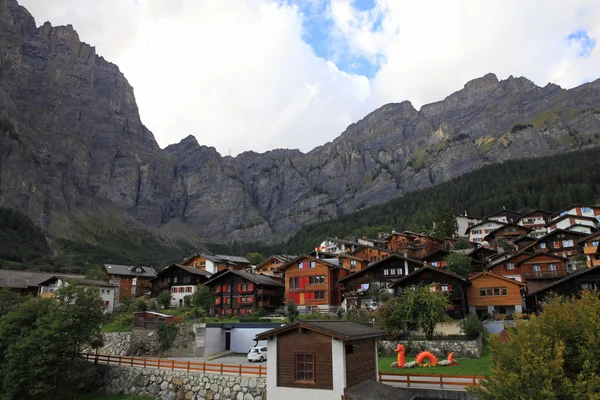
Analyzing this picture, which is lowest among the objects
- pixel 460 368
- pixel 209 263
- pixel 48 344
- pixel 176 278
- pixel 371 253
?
pixel 460 368

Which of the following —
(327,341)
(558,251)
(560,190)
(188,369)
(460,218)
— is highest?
(560,190)

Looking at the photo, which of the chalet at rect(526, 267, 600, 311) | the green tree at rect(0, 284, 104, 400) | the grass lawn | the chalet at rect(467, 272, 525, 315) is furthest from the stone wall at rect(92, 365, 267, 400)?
the chalet at rect(526, 267, 600, 311)

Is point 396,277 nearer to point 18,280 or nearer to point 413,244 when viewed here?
point 413,244

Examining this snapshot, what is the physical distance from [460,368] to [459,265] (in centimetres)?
3351

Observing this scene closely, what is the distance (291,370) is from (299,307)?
42.2 meters

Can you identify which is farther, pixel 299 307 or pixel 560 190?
pixel 560 190

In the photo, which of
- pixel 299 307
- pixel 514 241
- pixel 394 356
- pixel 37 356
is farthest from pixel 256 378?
pixel 514 241

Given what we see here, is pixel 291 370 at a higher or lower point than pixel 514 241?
lower

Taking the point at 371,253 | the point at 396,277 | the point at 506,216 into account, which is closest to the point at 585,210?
the point at 506,216

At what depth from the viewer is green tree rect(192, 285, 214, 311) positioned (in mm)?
66875

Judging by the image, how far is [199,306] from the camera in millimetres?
67375

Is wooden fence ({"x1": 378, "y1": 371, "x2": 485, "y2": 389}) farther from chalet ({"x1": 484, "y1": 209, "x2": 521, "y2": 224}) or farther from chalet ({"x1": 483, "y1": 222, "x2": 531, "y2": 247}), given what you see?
chalet ({"x1": 484, "y1": 209, "x2": 521, "y2": 224})

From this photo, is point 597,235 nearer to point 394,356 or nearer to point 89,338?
point 394,356

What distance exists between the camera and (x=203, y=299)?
2638 inches
